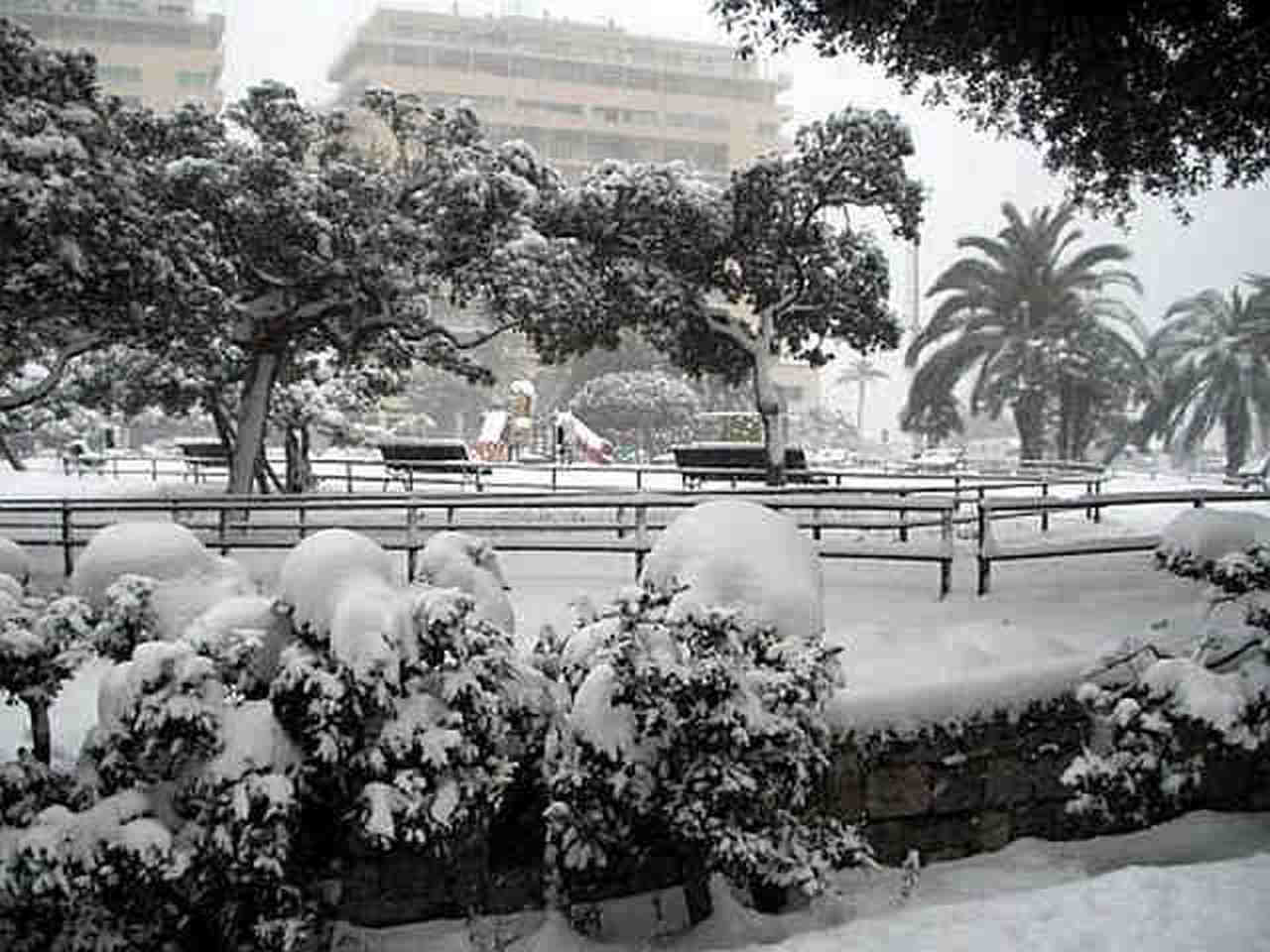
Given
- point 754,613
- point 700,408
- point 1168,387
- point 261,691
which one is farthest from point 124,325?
point 700,408

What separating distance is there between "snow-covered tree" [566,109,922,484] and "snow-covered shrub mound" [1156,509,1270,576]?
465 inches

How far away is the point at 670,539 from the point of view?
591cm

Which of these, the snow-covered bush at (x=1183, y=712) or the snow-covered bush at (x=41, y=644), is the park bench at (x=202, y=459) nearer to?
the snow-covered bush at (x=41, y=644)

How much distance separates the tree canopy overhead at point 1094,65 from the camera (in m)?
8.84

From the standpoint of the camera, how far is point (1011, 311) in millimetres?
33719

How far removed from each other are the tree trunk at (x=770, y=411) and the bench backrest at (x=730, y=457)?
283 cm

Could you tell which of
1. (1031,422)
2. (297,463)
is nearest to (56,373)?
(297,463)

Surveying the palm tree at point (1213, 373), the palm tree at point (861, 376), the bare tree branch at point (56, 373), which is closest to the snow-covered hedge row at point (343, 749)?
the bare tree branch at point (56, 373)

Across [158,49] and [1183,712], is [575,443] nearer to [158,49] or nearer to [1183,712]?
[158,49]

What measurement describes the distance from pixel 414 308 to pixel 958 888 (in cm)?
1221

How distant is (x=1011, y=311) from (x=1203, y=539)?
28661 millimetres

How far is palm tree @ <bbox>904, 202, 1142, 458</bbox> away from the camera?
107 ft

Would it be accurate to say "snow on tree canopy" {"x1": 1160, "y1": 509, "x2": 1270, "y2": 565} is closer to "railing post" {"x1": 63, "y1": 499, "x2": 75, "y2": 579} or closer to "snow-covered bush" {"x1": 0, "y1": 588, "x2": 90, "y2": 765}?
"snow-covered bush" {"x1": 0, "y1": 588, "x2": 90, "y2": 765}

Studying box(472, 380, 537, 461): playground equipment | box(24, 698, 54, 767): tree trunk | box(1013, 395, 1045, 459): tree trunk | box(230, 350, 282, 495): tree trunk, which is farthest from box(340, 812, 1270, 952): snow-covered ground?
box(472, 380, 537, 461): playground equipment
